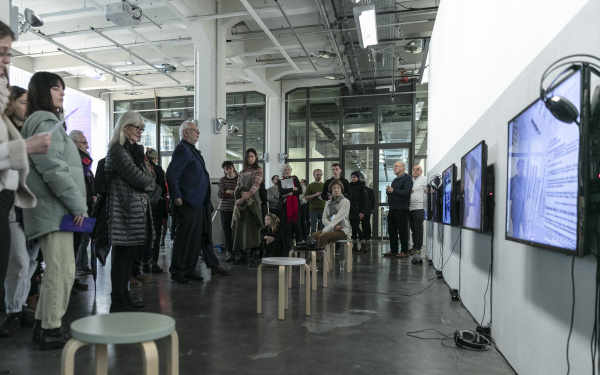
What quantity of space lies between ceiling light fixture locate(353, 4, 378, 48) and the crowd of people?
234 centimetres

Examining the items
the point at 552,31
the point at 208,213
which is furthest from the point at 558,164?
the point at 208,213

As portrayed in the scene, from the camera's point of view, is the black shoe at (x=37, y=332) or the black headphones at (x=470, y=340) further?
the black headphones at (x=470, y=340)

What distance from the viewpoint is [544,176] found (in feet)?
5.58

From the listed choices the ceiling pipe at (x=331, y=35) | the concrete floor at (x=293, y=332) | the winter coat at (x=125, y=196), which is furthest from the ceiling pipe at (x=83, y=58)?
the winter coat at (x=125, y=196)

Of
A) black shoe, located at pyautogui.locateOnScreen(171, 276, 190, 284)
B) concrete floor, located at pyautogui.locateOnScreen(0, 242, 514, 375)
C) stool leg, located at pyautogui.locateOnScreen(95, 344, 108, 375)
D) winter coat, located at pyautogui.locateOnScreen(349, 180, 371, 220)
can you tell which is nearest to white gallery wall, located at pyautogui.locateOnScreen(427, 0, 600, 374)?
concrete floor, located at pyautogui.locateOnScreen(0, 242, 514, 375)

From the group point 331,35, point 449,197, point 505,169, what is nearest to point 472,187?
point 505,169

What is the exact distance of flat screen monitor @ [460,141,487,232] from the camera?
2676 millimetres

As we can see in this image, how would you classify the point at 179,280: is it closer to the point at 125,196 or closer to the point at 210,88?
the point at 125,196

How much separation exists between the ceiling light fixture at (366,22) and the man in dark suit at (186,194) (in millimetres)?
2853

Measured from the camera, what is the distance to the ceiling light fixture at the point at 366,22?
5.68 meters

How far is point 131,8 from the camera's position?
6.27 meters

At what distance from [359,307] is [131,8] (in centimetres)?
533

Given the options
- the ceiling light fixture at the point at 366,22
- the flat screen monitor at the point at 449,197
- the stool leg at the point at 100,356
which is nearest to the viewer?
the stool leg at the point at 100,356

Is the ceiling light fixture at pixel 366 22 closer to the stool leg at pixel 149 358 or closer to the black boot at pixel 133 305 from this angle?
the black boot at pixel 133 305
